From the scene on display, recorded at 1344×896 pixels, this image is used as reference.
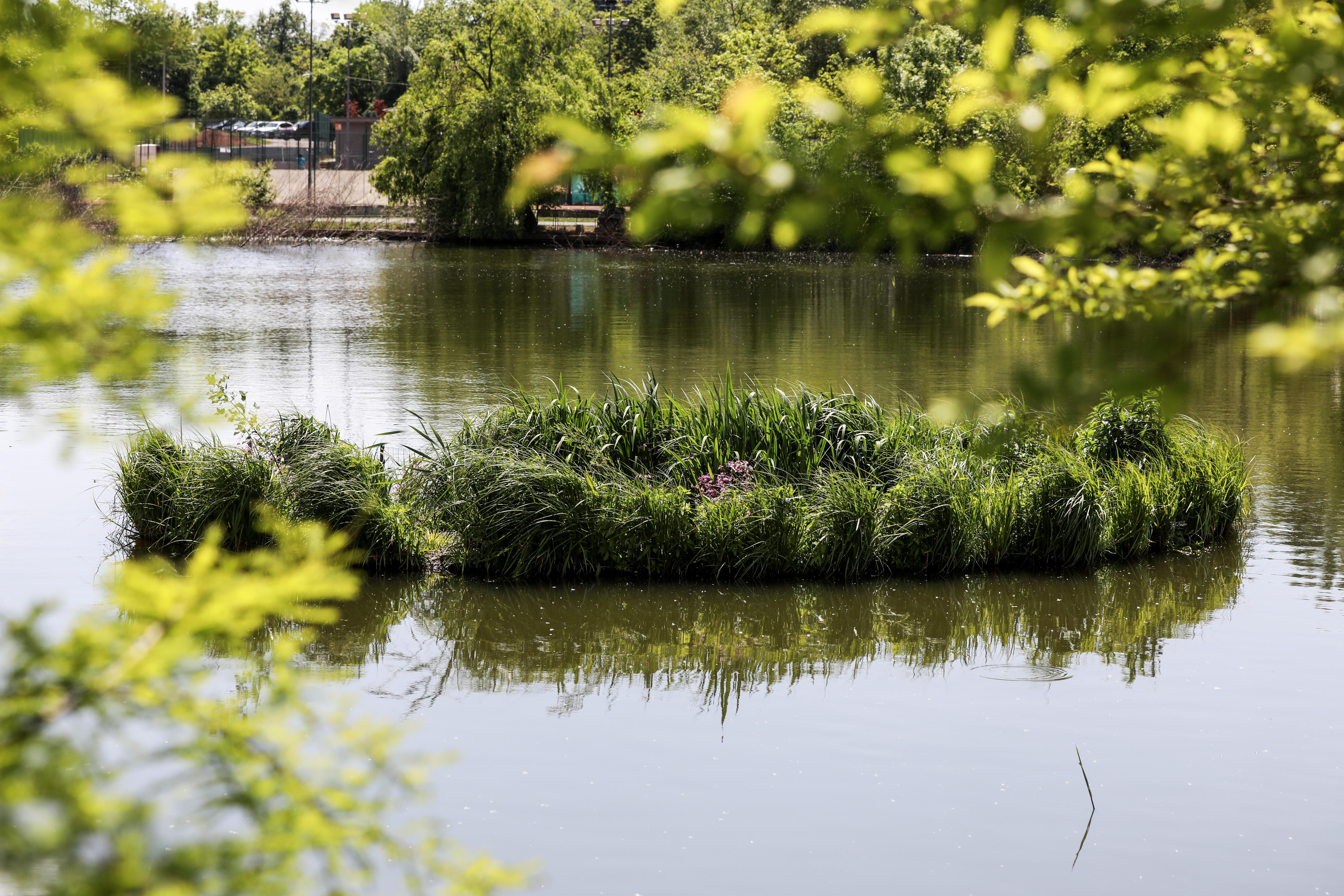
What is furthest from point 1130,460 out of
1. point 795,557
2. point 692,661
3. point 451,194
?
point 451,194

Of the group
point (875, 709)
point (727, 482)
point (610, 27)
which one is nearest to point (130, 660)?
point (875, 709)

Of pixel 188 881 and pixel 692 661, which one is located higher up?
pixel 188 881

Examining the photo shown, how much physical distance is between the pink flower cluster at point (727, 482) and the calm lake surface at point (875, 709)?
760mm

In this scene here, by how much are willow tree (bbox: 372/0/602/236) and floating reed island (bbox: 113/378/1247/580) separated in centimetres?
4256

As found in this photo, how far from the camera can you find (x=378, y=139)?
56.9 m

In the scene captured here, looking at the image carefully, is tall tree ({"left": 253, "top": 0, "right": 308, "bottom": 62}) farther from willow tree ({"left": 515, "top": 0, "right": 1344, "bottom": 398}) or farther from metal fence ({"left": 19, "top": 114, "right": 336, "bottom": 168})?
willow tree ({"left": 515, "top": 0, "right": 1344, "bottom": 398})

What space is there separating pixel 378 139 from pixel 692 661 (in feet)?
171

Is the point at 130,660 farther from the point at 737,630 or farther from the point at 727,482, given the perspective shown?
the point at 727,482

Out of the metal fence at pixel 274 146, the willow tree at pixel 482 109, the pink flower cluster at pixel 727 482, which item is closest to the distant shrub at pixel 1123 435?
the pink flower cluster at pixel 727 482

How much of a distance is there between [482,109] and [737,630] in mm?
46831

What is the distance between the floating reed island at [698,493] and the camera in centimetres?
995

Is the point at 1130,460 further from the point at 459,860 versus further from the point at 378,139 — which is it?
the point at 378,139

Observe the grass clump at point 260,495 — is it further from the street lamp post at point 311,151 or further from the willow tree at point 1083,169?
the street lamp post at point 311,151

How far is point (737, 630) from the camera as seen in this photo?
Answer: 9039 mm
